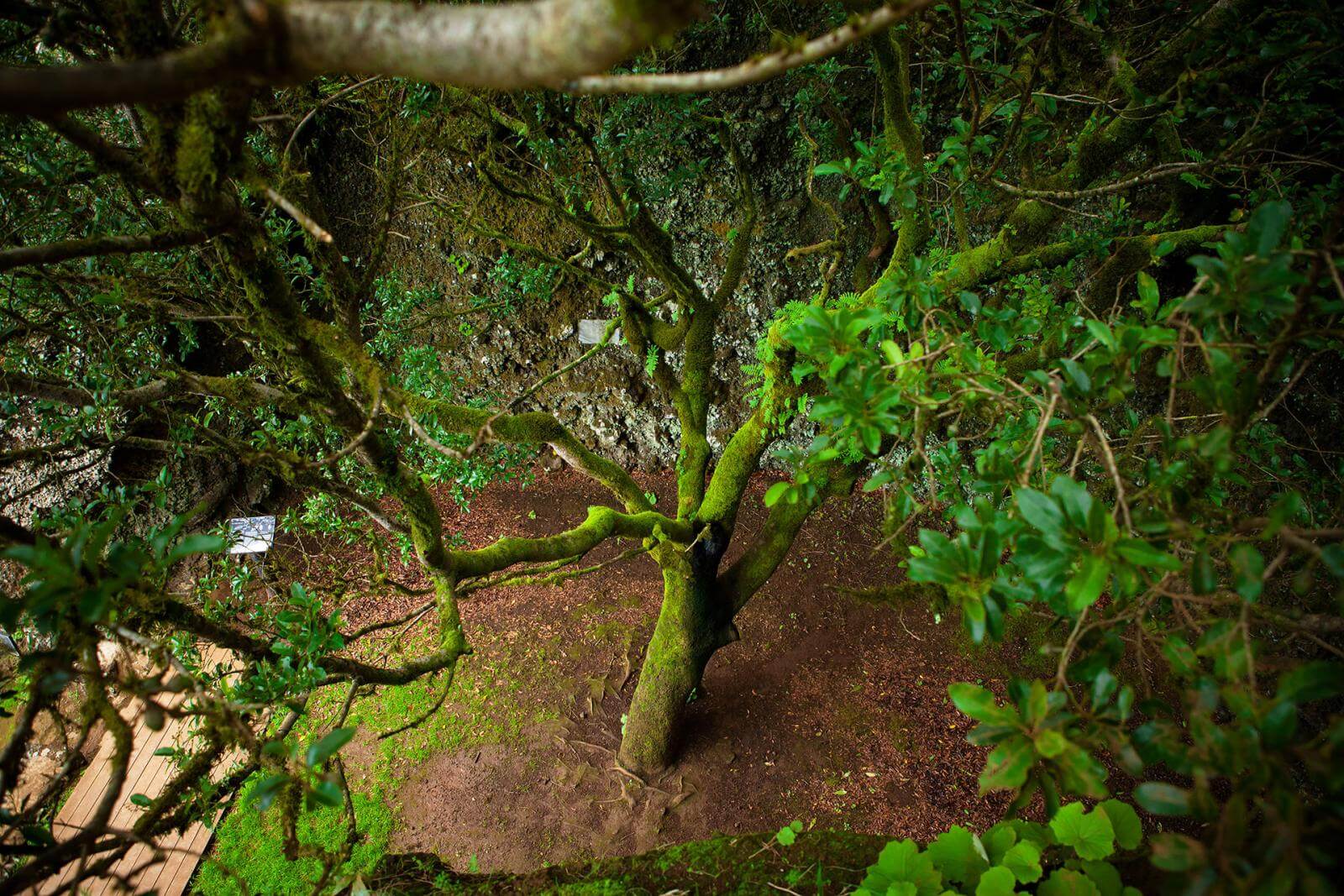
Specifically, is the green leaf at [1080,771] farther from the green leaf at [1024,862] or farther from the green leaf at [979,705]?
the green leaf at [1024,862]

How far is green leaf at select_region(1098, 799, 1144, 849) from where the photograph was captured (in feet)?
6.02

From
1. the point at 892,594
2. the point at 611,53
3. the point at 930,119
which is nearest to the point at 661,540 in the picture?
the point at 892,594

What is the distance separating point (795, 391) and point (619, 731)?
125 inches

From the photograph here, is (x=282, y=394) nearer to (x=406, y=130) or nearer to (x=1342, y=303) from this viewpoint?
(x=406, y=130)

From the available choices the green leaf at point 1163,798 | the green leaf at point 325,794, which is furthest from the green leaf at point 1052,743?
the green leaf at point 325,794

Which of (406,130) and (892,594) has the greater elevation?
(406,130)

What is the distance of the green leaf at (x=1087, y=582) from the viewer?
1.03m

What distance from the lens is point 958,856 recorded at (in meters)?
1.83

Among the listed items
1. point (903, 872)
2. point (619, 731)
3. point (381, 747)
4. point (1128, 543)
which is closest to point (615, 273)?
point (619, 731)

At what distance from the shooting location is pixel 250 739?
52.4 inches

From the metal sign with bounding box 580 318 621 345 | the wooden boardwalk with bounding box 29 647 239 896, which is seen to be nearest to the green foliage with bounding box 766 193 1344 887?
the wooden boardwalk with bounding box 29 647 239 896

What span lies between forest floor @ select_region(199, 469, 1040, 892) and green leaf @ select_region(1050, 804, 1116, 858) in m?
1.55

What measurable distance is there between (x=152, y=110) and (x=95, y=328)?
205 centimetres

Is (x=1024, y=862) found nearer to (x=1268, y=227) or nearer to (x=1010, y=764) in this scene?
(x=1010, y=764)
